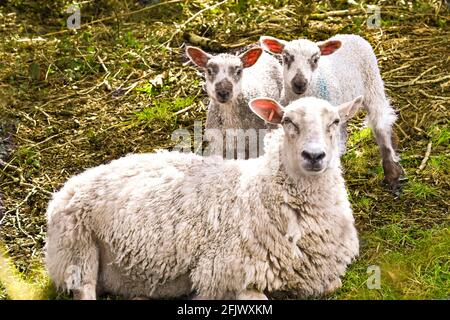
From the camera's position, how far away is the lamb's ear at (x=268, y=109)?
5.24 metres

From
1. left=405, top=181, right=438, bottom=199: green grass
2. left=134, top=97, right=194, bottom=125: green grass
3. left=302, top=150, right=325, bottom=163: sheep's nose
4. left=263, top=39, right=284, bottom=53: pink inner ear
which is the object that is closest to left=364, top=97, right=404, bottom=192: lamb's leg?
left=405, top=181, right=438, bottom=199: green grass

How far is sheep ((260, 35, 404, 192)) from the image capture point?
6.52m

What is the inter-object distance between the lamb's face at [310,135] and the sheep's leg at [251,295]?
0.70 meters

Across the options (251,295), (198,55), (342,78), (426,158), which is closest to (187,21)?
(198,55)

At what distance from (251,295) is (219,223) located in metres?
0.46

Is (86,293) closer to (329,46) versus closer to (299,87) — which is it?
(299,87)

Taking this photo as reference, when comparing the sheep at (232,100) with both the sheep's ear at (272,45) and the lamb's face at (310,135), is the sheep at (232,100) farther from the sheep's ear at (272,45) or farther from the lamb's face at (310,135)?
the lamb's face at (310,135)

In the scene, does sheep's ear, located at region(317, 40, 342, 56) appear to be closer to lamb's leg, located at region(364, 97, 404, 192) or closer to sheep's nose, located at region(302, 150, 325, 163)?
lamb's leg, located at region(364, 97, 404, 192)

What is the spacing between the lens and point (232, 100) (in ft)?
21.4

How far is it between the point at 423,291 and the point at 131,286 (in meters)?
1.68

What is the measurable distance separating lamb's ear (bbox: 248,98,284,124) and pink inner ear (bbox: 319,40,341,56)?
1610 millimetres

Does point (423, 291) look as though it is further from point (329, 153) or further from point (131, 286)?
point (131, 286)

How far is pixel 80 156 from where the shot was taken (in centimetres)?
707

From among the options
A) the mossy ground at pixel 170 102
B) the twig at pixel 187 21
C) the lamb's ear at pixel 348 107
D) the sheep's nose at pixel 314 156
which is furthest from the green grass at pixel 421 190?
the twig at pixel 187 21
